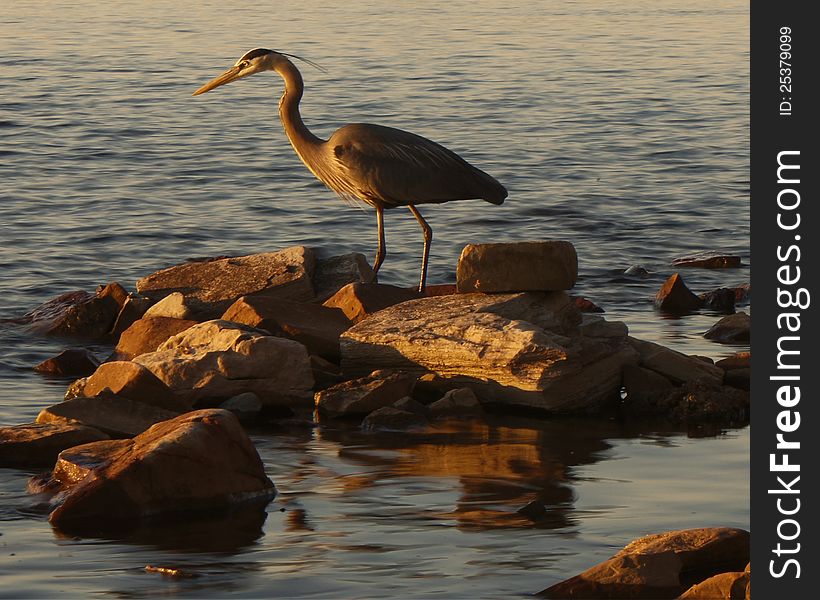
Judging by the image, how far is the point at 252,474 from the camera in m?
8.66

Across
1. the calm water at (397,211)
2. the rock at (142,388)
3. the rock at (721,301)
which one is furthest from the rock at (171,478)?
the rock at (721,301)

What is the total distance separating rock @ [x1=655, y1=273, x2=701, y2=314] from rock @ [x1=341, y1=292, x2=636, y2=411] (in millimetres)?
3135

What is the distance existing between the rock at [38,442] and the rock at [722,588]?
13.0ft

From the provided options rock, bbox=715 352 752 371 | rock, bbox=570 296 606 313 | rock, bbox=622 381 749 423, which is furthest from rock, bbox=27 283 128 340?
rock, bbox=715 352 752 371

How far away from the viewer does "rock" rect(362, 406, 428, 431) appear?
405 inches

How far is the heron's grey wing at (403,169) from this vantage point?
43.1 ft

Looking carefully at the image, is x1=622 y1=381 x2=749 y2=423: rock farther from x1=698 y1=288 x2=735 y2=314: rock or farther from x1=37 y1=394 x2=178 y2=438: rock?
x1=698 y1=288 x2=735 y2=314: rock

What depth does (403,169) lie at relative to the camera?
13.1m

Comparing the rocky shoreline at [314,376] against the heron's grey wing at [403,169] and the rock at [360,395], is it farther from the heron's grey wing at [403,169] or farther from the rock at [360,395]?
the heron's grey wing at [403,169]

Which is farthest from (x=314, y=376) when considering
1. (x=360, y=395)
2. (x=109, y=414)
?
(x=109, y=414)

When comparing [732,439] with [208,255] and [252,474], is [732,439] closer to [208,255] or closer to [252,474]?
[252,474]

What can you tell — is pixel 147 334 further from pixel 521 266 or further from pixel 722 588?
pixel 722 588

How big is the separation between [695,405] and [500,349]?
1.31 m
